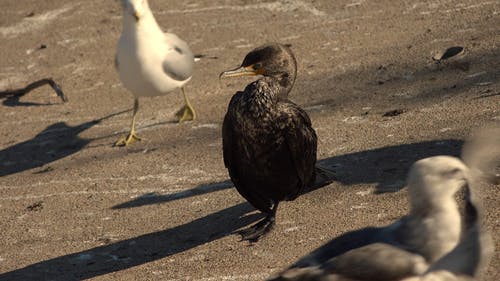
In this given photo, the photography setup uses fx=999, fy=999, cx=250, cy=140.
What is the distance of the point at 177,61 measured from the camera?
10039 mm

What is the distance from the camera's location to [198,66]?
11375mm

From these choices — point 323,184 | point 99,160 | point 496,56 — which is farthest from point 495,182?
point 99,160

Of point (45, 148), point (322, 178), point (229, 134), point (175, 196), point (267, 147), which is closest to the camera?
point (267, 147)

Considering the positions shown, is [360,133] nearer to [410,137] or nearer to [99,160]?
[410,137]

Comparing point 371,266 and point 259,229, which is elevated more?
point 371,266

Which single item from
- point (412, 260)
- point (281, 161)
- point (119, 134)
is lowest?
point (119, 134)

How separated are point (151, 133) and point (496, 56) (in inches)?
136

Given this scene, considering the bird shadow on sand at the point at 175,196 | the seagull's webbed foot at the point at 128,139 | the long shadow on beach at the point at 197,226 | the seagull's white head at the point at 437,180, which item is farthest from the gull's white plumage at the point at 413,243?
the seagull's webbed foot at the point at 128,139

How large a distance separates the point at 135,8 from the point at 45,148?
1.67m

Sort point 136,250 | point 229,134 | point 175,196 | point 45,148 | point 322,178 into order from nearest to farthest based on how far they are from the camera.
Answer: point 229,134
point 136,250
point 322,178
point 175,196
point 45,148

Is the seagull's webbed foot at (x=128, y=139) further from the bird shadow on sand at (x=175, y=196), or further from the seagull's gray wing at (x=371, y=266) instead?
the seagull's gray wing at (x=371, y=266)

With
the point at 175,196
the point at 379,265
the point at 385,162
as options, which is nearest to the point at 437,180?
the point at 379,265

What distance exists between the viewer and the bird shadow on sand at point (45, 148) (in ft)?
31.7

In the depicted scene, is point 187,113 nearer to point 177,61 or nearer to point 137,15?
point 177,61
